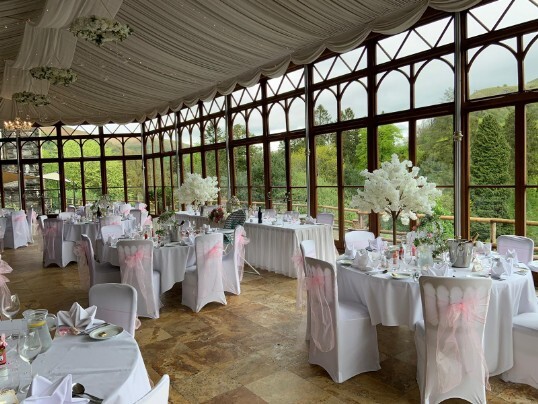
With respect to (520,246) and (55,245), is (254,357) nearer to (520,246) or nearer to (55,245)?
(520,246)

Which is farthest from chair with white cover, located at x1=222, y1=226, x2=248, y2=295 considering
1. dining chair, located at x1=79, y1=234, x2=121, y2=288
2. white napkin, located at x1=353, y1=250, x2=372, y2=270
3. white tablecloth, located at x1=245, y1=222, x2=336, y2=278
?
white napkin, located at x1=353, y1=250, x2=372, y2=270

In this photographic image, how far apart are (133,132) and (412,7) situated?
12502 mm

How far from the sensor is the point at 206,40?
7.79m

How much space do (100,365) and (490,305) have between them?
8.97 feet

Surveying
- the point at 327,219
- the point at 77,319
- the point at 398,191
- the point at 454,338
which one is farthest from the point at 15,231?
the point at 454,338

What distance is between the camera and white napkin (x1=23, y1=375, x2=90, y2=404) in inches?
59.7

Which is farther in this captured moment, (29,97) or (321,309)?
(29,97)

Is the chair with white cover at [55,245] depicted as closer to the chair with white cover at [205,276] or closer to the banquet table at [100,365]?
the chair with white cover at [205,276]

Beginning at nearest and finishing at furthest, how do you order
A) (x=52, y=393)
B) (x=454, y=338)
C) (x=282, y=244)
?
(x=52, y=393), (x=454, y=338), (x=282, y=244)

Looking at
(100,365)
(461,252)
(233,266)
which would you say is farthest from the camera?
(233,266)

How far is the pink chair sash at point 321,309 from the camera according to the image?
3379 millimetres

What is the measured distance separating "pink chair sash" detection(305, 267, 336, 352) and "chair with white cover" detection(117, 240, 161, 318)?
2278 millimetres

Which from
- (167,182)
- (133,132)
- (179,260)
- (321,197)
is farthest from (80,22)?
(133,132)

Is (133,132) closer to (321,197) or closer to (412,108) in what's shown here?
(321,197)
